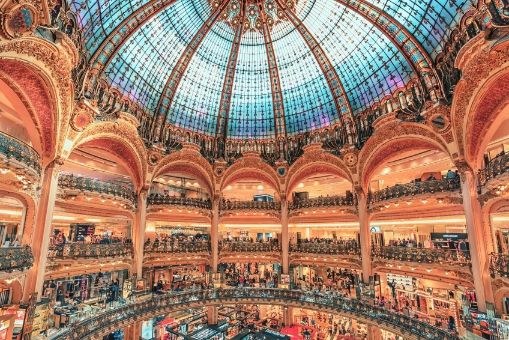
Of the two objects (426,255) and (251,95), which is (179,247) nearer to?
(251,95)

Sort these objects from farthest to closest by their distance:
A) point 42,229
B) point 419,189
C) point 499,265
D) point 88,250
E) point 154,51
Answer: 1. point 154,51
2. point 419,189
3. point 88,250
4. point 42,229
5. point 499,265

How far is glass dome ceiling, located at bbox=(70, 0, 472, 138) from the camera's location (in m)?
23.5

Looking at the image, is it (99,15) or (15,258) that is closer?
(15,258)

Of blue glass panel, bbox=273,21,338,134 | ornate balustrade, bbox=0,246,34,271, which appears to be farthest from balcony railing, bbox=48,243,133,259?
blue glass panel, bbox=273,21,338,134

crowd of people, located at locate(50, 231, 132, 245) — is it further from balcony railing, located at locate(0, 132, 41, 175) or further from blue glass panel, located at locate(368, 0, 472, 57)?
blue glass panel, located at locate(368, 0, 472, 57)

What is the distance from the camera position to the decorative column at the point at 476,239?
18250 millimetres

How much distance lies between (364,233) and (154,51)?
1063 inches

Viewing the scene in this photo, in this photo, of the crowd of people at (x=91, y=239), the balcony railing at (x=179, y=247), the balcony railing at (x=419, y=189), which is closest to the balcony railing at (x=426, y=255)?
the balcony railing at (x=419, y=189)

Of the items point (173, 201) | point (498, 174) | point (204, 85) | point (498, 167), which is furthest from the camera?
point (204, 85)

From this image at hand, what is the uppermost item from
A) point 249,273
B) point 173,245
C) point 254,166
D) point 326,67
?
point 326,67

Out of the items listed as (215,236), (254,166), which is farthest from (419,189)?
(215,236)

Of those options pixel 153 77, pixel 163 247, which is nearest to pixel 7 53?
pixel 153 77

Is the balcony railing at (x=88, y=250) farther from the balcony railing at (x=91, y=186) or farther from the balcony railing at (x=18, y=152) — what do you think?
the balcony railing at (x=18, y=152)

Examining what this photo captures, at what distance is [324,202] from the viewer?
3162 cm
